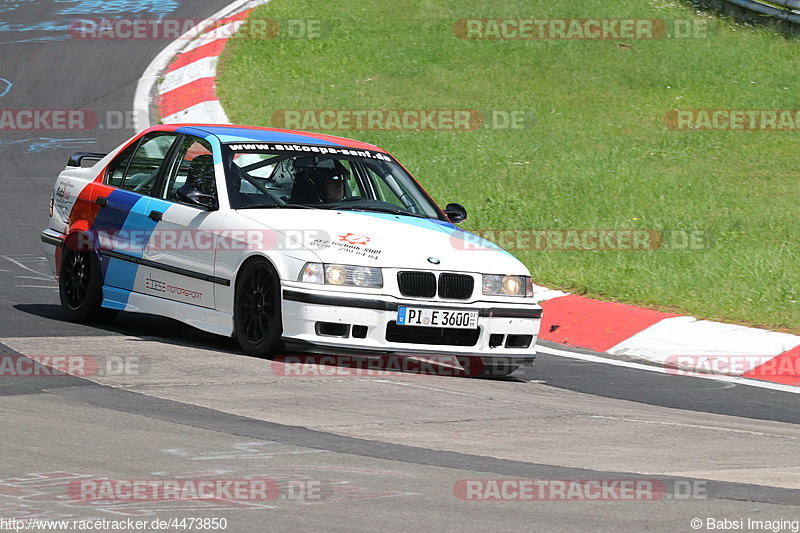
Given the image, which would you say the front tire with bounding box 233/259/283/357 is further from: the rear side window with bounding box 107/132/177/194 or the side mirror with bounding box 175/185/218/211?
the rear side window with bounding box 107/132/177/194

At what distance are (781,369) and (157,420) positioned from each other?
15.8 feet

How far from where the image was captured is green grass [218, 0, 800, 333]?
11.7 m

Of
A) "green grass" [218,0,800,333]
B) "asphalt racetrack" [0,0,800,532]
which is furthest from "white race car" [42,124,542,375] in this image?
"green grass" [218,0,800,333]

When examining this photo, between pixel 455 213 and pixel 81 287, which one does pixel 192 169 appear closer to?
pixel 81 287

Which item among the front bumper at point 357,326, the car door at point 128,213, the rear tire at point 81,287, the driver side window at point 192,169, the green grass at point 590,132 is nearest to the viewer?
the front bumper at point 357,326

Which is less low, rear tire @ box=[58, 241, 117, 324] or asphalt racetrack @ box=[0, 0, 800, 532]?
rear tire @ box=[58, 241, 117, 324]

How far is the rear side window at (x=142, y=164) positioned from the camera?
960 cm

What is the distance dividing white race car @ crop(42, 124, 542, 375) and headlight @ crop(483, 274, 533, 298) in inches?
0.4

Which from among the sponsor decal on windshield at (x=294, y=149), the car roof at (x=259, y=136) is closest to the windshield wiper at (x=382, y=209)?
the sponsor decal on windshield at (x=294, y=149)

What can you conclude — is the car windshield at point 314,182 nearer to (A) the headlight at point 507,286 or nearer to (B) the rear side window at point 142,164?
(B) the rear side window at point 142,164

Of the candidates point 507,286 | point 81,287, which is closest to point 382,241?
point 507,286

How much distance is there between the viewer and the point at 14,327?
30.0 feet

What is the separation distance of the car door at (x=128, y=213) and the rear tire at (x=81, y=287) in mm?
85

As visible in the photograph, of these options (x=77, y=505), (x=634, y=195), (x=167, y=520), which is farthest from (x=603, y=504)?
(x=634, y=195)
